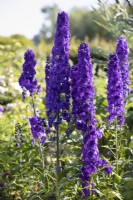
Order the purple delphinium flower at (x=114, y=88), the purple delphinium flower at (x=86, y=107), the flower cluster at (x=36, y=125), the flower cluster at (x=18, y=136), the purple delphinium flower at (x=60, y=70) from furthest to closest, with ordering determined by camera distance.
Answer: the flower cluster at (x=18, y=136), the flower cluster at (x=36, y=125), the purple delphinium flower at (x=60, y=70), the purple delphinium flower at (x=114, y=88), the purple delphinium flower at (x=86, y=107)

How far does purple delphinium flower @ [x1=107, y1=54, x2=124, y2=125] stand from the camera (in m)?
3.88

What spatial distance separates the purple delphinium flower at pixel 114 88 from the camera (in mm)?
3879

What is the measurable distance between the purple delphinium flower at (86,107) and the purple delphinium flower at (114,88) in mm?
220

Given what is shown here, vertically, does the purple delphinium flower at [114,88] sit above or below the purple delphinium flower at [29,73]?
below

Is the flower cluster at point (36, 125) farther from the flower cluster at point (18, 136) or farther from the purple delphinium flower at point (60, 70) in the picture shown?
the flower cluster at point (18, 136)

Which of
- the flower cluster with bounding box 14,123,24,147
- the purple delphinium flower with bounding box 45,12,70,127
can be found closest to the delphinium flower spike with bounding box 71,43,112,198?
the purple delphinium flower with bounding box 45,12,70,127

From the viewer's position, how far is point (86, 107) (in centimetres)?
376

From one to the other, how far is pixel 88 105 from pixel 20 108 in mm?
4823

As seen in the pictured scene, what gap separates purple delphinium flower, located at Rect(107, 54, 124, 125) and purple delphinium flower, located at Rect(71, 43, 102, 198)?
220 millimetres

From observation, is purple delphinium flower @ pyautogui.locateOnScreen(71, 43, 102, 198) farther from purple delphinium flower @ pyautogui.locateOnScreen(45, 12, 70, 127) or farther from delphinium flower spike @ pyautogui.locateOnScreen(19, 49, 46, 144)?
delphinium flower spike @ pyautogui.locateOnScreen(19, 49, 46, 144)

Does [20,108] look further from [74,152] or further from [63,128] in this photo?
[74,152]

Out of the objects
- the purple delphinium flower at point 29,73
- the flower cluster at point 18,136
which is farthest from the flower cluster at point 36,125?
the flower cluster at point 18,136

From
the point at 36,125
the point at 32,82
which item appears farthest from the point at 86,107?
the point at 32,82

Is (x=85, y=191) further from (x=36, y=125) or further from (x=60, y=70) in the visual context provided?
(x=60, y=70)
